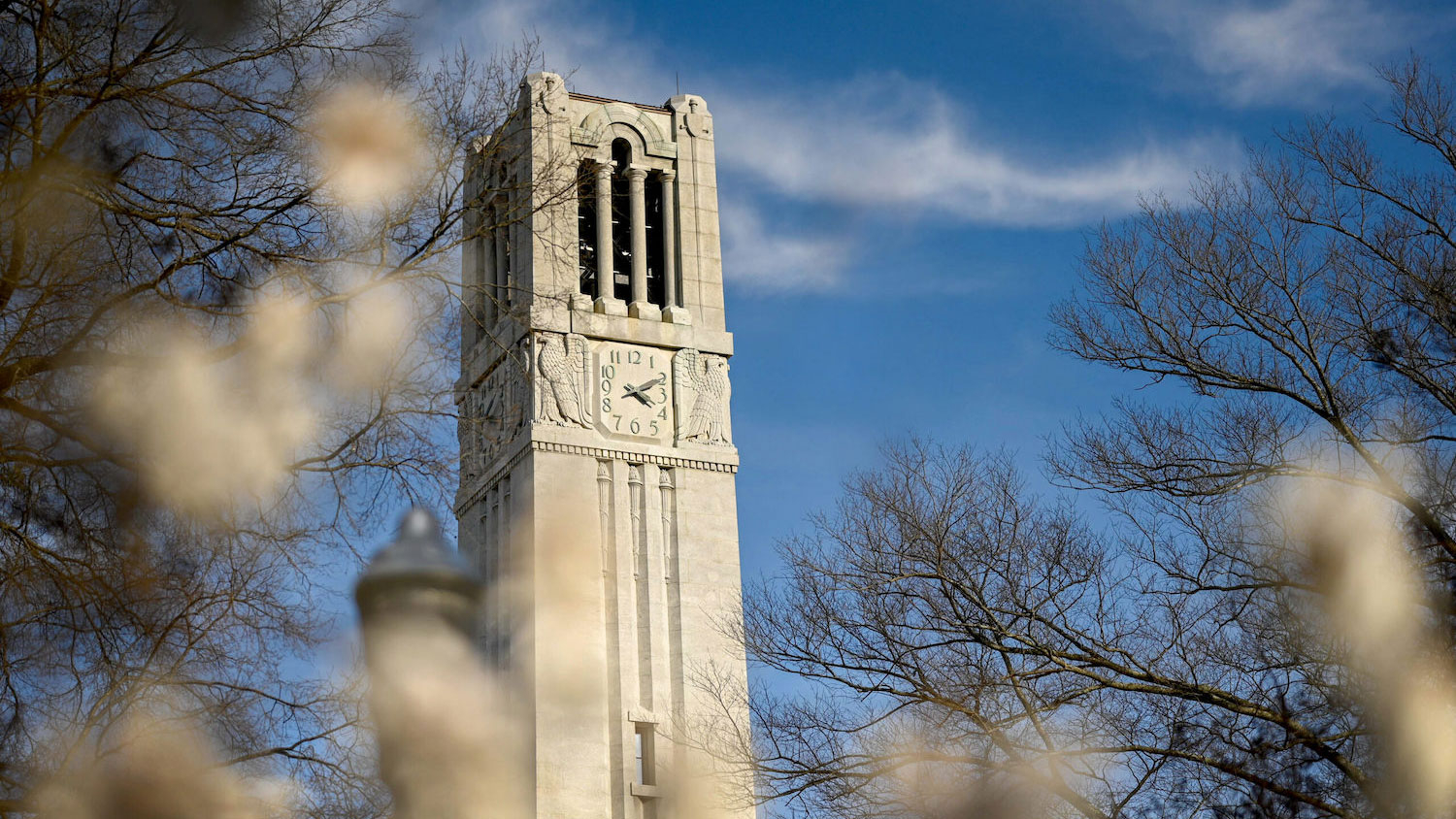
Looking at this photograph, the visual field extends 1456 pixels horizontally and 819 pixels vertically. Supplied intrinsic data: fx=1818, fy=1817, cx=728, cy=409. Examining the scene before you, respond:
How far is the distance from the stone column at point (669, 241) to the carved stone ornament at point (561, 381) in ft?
9.42

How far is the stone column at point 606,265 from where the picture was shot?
41.2 m

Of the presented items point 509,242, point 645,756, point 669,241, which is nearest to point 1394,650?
point 509,242

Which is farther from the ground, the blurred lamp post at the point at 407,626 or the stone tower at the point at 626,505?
the stone tower at the point at 626,505

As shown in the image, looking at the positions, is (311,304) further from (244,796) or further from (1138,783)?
(1138,783)

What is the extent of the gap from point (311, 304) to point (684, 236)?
110ft

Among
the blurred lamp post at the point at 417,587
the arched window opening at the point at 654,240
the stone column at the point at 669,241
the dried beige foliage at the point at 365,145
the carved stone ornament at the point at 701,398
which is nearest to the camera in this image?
the blurred lamp post at the point at 417,587

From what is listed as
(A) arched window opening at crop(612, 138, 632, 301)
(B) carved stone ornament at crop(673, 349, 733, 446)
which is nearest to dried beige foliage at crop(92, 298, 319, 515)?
(B) carved stone ornament at crop(673, 349, 733, 446)

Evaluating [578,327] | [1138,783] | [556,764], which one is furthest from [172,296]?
[578,327]

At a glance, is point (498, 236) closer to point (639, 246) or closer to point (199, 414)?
point (199, 414)

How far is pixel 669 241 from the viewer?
43.0 m

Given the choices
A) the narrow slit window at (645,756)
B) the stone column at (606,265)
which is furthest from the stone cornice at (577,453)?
the narrow slit window at (645,756)

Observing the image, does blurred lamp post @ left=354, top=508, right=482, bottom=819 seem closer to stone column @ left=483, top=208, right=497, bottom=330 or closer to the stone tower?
stone column @ left=483, top=208, right=497, bottom=330

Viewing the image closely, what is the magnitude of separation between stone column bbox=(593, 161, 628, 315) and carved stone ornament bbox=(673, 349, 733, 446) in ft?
6.08

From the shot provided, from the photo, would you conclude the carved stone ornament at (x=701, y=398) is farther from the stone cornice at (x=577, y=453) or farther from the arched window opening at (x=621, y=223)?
the arched window opening at (x=621, y=223)
